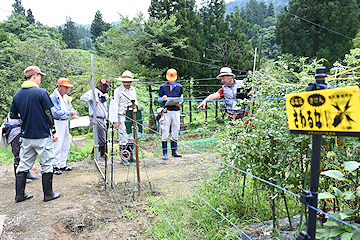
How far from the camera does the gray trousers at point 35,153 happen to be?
3037 millimetres

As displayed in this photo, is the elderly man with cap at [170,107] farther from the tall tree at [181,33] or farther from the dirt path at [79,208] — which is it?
the tall tree at [181,33]

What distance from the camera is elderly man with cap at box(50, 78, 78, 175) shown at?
407cm

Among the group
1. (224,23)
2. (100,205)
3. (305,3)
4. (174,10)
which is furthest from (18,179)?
(305,3)

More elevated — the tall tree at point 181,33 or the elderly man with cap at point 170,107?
the tall tree at point 181,33

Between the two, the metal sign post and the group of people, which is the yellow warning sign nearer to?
the metal sign post

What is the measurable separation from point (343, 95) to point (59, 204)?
3223 millimetres

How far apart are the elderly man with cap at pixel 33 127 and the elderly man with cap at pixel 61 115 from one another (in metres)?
0.92

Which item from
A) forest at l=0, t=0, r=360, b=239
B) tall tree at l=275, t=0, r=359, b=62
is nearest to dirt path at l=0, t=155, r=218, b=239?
forest at l=0, t=0, r=360, b=239

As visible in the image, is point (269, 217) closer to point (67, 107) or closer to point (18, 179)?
point (18, 179)

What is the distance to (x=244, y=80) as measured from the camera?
2088 mm

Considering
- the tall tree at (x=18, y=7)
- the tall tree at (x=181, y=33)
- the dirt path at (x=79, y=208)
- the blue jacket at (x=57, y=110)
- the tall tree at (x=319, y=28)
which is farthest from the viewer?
the tall tree at (x=18, y=7)

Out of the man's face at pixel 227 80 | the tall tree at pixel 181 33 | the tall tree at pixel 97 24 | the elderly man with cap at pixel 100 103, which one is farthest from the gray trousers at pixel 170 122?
the tall tree at pixel 97 24

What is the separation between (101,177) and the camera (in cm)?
414

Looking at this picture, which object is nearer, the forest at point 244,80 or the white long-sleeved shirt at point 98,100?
the forest at point 244,80
